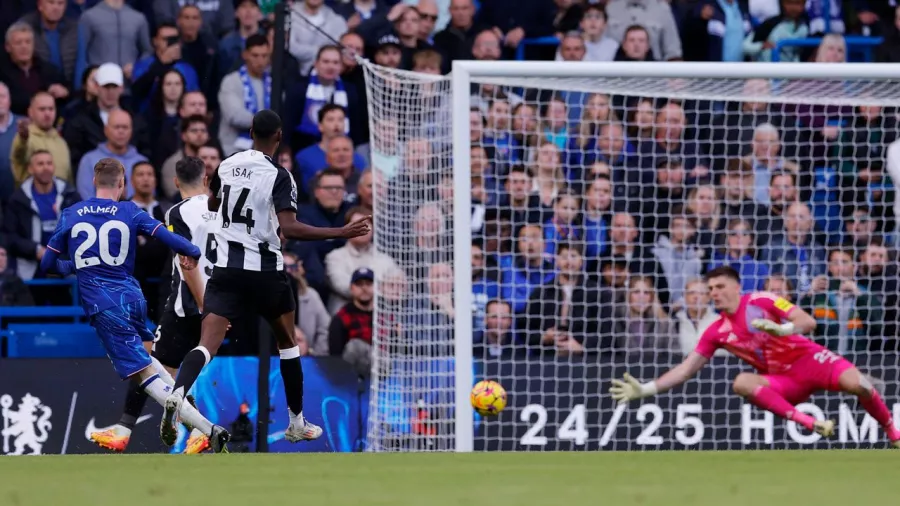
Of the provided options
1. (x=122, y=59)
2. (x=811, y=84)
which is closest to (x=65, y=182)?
(x=122, y=59)

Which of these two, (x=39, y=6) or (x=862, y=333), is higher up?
(x=39, y=6)

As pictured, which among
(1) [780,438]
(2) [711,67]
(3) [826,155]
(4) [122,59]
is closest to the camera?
(2) [711,67]

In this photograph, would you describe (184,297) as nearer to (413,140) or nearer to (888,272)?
(413,140)

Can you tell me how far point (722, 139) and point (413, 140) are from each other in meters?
2.76

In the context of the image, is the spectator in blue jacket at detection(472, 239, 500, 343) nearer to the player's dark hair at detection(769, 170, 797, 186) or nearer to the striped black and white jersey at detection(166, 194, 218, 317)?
the player's dark hair at detection(769, 170, 797, 186)

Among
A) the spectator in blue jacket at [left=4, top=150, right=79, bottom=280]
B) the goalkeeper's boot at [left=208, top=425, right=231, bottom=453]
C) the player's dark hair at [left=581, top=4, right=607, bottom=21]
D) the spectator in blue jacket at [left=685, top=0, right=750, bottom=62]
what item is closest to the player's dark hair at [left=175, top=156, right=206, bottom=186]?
the goalkeeper's boot at [left=208, top=425, right=231, bottom=453]

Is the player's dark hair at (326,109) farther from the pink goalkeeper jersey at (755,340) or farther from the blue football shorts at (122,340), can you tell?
the blue football shorts at (122,340)

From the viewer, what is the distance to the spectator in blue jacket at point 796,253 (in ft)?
39.6

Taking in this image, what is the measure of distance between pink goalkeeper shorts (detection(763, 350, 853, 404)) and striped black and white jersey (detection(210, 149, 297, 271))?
3.88 meters

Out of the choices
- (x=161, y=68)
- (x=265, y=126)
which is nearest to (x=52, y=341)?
(x=161, y=68)

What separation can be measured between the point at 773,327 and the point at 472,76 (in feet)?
8.81

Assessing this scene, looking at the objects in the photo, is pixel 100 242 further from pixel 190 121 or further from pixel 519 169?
pixel 519 169

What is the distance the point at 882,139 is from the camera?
1242 cm

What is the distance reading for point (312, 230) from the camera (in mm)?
8234
